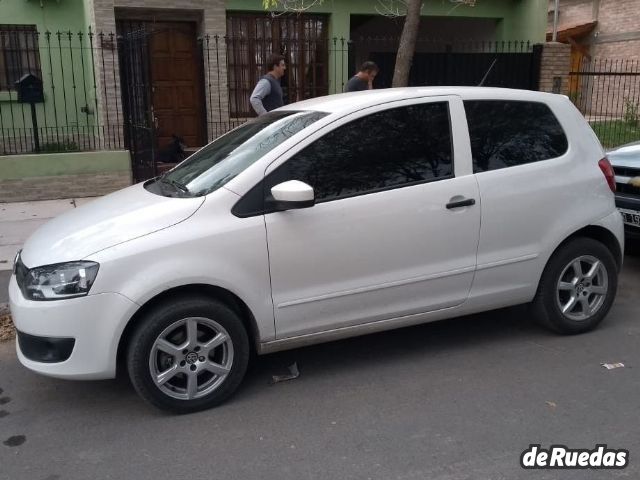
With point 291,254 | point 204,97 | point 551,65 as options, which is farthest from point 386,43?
point 291,254

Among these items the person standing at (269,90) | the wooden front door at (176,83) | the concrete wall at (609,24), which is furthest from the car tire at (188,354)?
the concrete wall at (609,24)

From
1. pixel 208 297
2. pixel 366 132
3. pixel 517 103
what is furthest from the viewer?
pixel 517 103

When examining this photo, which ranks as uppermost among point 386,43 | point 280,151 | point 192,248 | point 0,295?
point 386,43

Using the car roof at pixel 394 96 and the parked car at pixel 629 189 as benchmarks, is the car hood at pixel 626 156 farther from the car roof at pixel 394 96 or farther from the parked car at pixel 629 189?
the car roof at pixel 394 96

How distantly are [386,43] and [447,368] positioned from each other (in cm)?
1339

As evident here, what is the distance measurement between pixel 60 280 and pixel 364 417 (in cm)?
181

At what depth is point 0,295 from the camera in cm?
591

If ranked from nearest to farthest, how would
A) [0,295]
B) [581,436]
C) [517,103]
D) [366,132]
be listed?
[581,436] < [366,132] < [517,103] < [0,295]

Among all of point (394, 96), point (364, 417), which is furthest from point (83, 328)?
point (394, 96)

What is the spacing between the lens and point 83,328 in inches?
138

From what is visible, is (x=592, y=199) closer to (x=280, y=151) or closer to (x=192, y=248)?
(x=280, y=151)

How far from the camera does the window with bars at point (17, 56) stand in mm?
11711

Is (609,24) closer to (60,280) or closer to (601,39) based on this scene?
(601,39)

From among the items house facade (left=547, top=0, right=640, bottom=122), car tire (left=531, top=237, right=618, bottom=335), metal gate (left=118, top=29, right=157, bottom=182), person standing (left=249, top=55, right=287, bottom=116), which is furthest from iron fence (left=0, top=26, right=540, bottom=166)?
house facade (left=547, top=0, right=640, bottom=122)
